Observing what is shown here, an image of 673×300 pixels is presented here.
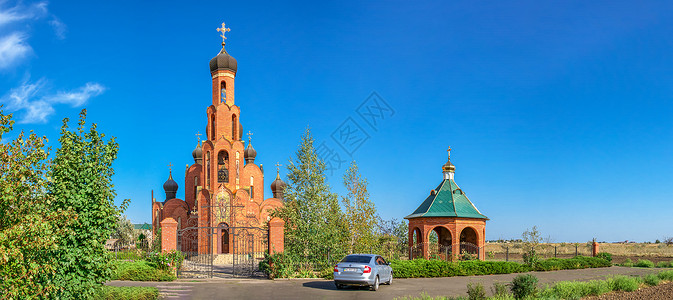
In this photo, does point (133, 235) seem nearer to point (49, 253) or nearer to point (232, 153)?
point (232, 153)

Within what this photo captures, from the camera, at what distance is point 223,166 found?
127 feet

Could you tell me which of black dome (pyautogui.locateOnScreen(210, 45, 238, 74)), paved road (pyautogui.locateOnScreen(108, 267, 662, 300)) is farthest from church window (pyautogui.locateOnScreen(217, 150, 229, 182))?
paved road (pyautogui.locateOnScreen(108, 267, 662, 300))

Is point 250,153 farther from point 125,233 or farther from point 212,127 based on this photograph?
point 125,233

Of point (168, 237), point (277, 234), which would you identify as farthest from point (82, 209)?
point (277, 234)

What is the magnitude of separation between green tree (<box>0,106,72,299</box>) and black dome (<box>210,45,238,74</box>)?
31.0m

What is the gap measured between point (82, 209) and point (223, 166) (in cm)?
2912

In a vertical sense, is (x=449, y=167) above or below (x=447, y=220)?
above

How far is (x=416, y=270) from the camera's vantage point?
22719 millimetres

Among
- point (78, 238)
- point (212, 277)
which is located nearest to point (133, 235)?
point (212, 277)

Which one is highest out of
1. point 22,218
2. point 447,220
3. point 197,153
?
point 197,153

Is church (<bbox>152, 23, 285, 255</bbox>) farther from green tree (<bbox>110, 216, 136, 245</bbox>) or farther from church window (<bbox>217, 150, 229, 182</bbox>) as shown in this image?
green tree (<bbox>110, 216, 136, 245</bbox>)

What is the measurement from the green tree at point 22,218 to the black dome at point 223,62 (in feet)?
102

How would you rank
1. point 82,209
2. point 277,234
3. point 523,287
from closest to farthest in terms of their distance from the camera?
point 82,209
point 523,287
point 277,234

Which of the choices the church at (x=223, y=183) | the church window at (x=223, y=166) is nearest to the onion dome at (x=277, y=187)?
the church at (x=223, y=183)
